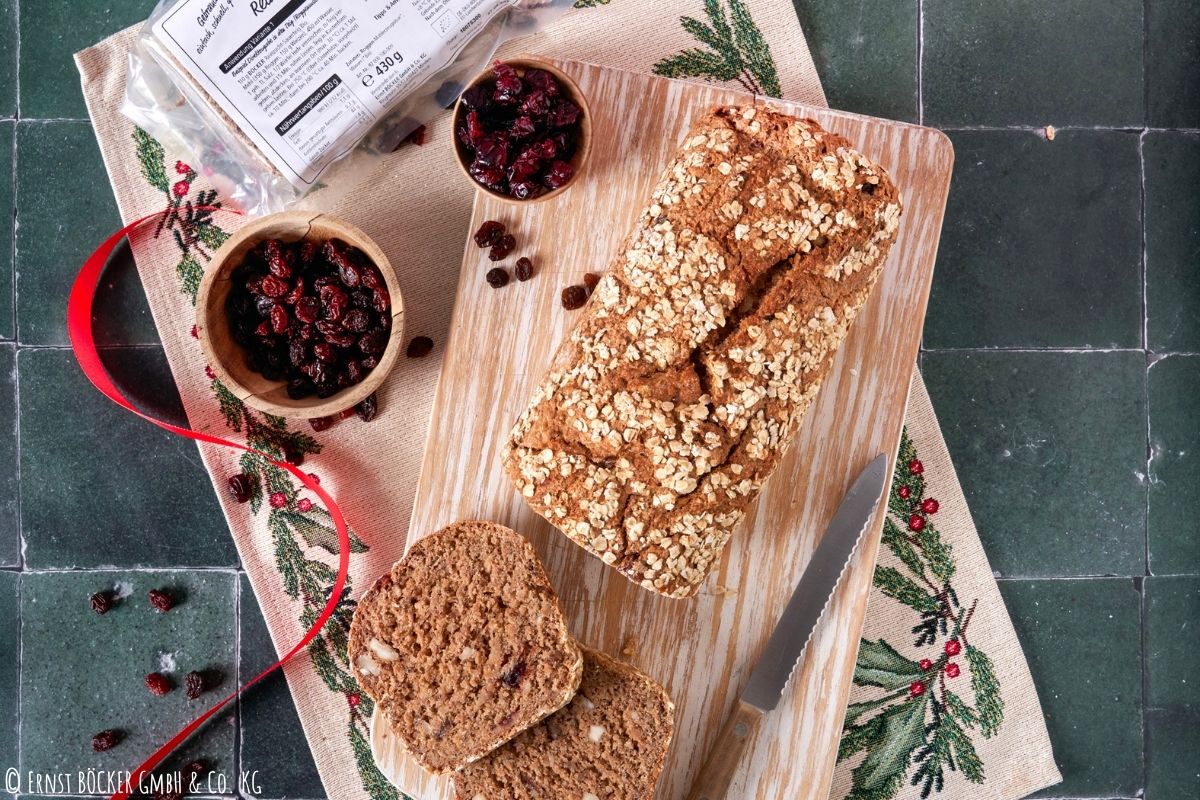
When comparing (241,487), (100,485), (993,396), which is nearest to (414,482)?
(241,487)

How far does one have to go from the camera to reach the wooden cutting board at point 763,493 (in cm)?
237

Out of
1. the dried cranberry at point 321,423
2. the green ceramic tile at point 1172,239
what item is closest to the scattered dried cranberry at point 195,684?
the dried cranberry at point 321,423

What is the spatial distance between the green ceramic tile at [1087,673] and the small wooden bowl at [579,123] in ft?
6.16

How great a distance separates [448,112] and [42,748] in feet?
7.77

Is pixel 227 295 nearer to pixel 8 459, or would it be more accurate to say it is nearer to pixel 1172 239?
pixel 8 459

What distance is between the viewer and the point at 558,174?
86.1 inches

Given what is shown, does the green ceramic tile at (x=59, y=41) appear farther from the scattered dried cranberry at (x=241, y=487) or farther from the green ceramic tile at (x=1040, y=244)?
the green ceramic tile at (x=1040, y=244)

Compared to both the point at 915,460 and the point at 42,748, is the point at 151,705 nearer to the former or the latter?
the point at 42,748

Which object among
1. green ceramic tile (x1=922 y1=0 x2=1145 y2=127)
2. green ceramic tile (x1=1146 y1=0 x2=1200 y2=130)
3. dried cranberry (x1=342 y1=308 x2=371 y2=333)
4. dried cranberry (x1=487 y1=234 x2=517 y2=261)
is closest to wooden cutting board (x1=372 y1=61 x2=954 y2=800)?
dried cranberry (x1=487 y1=234 x2=517 y2=261)

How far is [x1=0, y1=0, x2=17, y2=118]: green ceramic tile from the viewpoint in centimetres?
261

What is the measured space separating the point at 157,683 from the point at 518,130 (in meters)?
2.02

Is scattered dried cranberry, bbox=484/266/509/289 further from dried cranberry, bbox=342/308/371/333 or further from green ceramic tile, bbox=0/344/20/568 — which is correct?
green ceramic tile, bbox=0/344/20/568

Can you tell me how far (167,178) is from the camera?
8.36 feet

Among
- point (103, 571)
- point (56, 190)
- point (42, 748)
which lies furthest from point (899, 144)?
point (42, 748)
